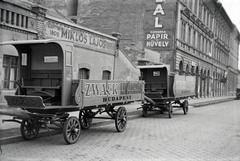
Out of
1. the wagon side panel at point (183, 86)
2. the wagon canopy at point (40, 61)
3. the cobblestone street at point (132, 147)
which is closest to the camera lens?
the cobblestone street at point (132, 147)

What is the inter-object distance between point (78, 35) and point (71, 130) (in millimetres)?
10419

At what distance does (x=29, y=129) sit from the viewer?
7.76m

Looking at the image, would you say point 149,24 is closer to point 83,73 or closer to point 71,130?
point 83,73

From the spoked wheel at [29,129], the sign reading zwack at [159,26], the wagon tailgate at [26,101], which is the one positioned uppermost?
the sign reading zwack at [159,26]

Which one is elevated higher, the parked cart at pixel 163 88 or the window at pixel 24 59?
the window at pixel 24 59

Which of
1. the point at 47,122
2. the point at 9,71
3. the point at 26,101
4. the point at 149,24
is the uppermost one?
the point at 149,24

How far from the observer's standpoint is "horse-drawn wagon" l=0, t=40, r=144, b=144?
6992 millimetres

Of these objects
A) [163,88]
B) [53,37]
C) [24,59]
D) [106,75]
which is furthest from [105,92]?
[106,75]

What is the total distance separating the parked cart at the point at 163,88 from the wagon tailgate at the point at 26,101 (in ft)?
24.1

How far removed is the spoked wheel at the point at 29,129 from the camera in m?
7.50

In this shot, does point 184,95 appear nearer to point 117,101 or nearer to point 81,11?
point 117,101

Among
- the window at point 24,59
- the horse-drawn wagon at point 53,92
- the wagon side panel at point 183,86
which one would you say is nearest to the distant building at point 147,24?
the wagon side panel at point 183,86

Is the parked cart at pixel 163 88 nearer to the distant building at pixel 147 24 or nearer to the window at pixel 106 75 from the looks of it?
the window at pixel 106 75

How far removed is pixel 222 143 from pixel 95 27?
73.9 feet
